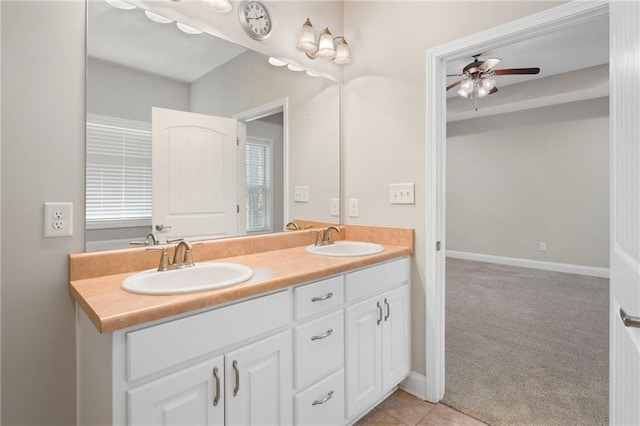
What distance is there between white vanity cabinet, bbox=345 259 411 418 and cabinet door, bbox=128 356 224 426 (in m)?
0.65

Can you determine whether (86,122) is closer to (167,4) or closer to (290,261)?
(167,4)

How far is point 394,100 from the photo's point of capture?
199 cm

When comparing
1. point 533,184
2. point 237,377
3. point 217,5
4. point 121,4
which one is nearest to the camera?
point 237,377

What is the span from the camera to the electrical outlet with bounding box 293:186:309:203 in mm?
2113

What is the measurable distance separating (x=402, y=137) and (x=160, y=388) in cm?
169

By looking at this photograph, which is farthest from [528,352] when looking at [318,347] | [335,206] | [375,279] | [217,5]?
[217,5]

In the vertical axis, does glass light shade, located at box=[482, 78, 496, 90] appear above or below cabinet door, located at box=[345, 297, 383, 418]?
above

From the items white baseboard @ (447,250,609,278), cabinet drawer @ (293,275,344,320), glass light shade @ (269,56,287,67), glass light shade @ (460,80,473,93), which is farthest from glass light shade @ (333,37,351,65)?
white baseboard @ (447,250,609,278)

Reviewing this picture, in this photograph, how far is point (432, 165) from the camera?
1.82 metres

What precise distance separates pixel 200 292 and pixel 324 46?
5.48 feet

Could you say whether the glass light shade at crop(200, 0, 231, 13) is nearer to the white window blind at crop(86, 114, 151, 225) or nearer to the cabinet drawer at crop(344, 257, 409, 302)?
the white window blind at crop(86, 114, 151, 225)

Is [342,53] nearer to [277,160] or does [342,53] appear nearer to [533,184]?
[277,160]

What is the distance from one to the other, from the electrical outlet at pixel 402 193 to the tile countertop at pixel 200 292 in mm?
347
